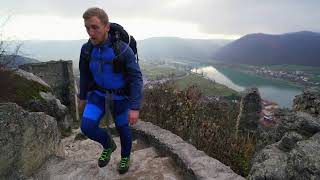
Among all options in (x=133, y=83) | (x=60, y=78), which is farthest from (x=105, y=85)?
(x=60, y=78)

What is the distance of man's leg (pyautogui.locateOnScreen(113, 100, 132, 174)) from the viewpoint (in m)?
3.82

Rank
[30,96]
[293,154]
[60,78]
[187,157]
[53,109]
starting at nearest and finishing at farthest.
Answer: [293,154] → [187,157] → [30,96] → [53,109] → [60,78]

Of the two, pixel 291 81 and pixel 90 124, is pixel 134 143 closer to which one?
pixel 90 124

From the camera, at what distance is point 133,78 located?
3.62m

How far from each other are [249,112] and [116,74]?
7.34 metres

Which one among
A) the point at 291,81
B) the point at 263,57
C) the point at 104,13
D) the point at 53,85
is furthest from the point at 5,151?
the point at 263,57

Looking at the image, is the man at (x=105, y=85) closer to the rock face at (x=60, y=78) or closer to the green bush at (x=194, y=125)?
the green bush at (x=194, y=125)

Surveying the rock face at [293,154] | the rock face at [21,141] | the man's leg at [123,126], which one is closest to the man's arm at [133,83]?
the man's leg at [123,126]

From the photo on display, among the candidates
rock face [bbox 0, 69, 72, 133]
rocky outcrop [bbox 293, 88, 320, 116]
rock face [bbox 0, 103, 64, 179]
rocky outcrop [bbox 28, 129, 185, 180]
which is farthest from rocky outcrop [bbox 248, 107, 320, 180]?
rock face [bbox 0, 69, 72, 133]

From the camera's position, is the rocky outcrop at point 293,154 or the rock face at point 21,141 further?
the rock face at point 21,141

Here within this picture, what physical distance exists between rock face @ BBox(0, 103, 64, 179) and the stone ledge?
147cm

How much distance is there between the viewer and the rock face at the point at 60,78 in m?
11.4

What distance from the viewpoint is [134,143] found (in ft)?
18.0

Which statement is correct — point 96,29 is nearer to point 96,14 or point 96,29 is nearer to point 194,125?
point 96,14
